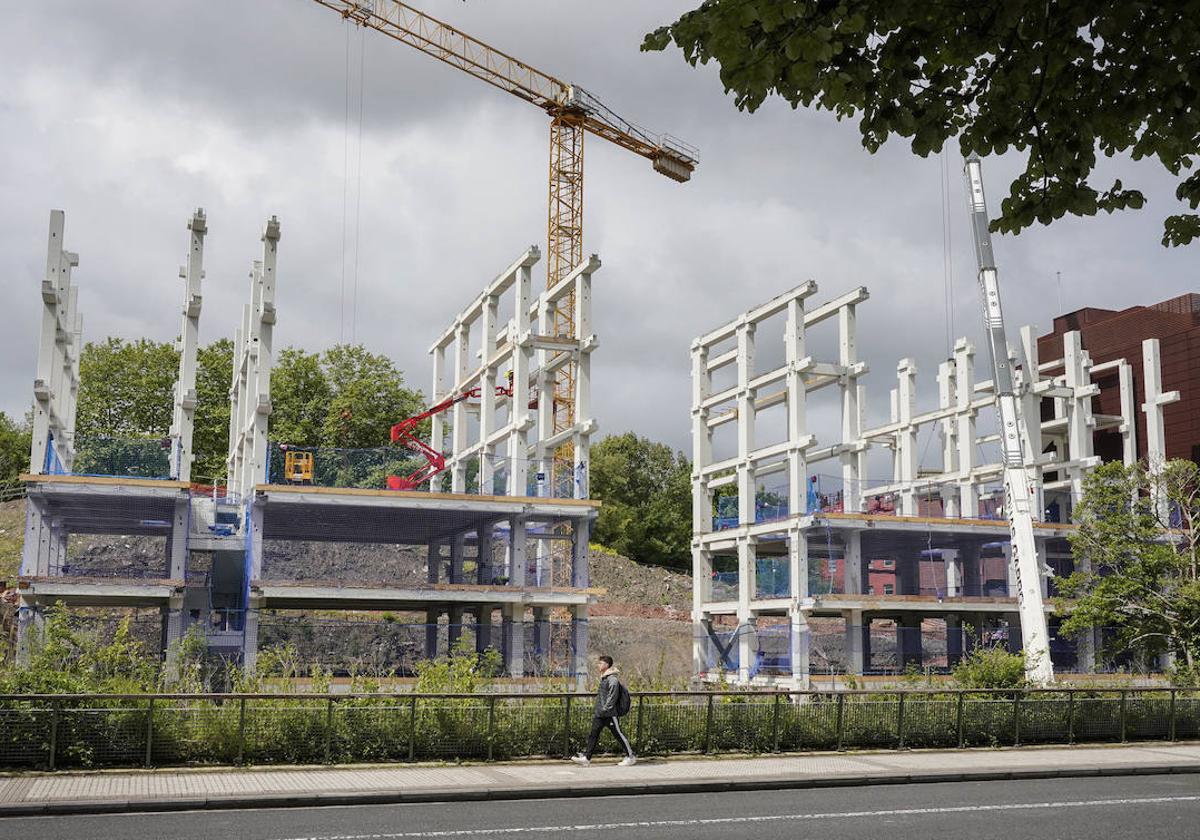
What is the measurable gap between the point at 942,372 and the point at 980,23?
5166 cm

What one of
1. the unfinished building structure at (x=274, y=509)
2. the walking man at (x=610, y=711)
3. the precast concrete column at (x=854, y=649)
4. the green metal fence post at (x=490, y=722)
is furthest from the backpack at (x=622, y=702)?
the precast concrete column at (x=854, y=649)

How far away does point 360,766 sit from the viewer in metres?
16.7

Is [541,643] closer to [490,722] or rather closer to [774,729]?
[774,729]

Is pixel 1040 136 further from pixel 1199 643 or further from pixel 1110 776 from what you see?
pixel 1199 643

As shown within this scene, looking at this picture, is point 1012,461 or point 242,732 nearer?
point 242,732

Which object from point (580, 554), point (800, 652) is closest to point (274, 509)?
point (580, 554)

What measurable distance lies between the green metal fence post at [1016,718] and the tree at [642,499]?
61.9m

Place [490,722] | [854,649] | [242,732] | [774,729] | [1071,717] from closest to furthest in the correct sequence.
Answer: [242,732], [490,722], [774,729], [1071,717], [854,649]

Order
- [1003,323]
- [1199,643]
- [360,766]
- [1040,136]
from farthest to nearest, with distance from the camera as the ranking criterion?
1. [1003,323]
2. [1199,643]
3. [360,766]
4. [1040,136]

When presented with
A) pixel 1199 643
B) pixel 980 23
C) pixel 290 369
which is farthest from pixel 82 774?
pixel 290 369

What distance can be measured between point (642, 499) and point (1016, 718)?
72.8 meters

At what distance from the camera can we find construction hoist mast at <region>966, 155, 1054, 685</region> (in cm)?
3143

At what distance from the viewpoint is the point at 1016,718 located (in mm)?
21391

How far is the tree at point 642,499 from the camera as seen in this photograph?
3371 inches
